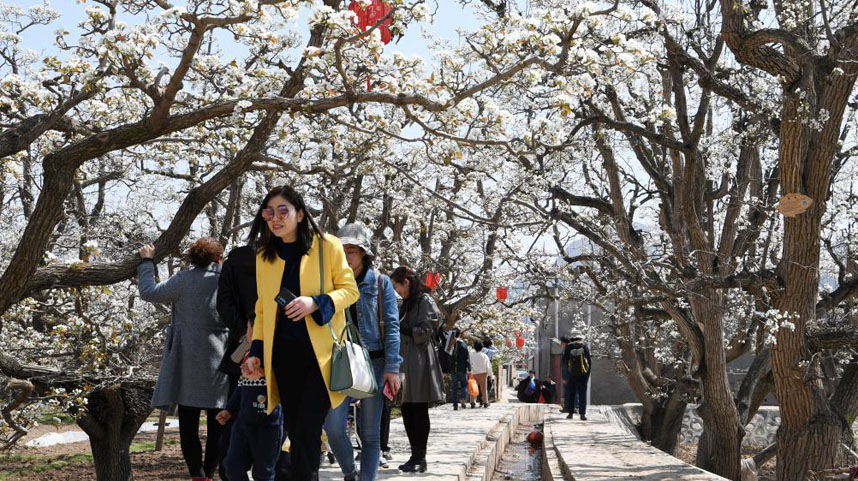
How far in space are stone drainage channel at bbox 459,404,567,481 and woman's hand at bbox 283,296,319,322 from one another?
3601 millimetres

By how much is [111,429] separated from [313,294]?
5.29m

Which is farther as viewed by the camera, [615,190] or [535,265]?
[535,265]

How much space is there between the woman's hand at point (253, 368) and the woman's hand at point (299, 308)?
0.31 metres

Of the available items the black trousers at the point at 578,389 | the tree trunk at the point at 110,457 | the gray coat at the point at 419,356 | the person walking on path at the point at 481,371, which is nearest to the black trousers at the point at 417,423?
the gray coat at the point at 419,356

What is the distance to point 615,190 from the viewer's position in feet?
41.3

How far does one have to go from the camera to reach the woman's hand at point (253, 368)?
4074 mm

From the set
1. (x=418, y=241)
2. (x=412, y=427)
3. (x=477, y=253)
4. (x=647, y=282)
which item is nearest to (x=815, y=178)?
(x=647, y=282)

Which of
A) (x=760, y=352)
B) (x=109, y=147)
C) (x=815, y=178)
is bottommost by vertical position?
(x=760, y=352)

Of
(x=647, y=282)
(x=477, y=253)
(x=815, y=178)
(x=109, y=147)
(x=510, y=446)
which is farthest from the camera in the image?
(x=477, y=253)

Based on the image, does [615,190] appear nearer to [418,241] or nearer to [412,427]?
[412,427]

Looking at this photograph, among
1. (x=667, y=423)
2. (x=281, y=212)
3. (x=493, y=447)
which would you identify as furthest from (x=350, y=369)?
Answer: (x=667, y=423)

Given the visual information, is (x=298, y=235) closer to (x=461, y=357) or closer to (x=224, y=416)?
(x=224, y=416)

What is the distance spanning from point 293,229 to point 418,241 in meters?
16.0

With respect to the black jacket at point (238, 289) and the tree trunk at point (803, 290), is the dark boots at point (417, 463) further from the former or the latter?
the tree trunk at point (803, 290)
